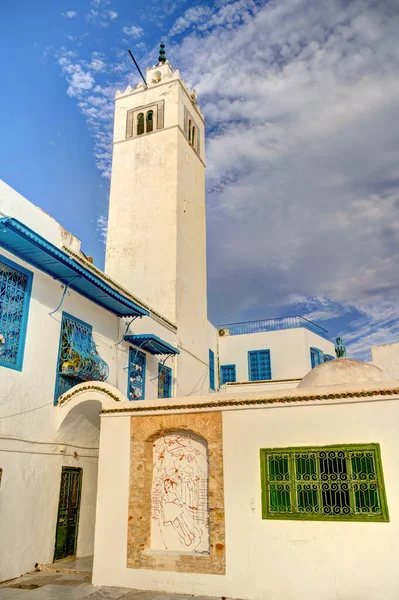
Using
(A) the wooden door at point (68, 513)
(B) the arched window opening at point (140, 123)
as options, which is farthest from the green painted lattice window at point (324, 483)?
(B) the arched window opening at point (140, 123)

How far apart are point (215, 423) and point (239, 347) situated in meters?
14.8

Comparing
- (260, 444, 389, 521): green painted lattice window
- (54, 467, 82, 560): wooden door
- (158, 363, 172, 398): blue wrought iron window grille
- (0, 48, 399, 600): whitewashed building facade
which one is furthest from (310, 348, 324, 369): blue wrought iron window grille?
(260, 444, 389, 521): green painted lattice window

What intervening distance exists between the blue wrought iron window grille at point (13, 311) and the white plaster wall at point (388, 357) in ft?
41.6

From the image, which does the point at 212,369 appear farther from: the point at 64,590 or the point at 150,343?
the point at 64,590

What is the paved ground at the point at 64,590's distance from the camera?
24.5ft

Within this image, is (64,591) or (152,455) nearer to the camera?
(64,591)

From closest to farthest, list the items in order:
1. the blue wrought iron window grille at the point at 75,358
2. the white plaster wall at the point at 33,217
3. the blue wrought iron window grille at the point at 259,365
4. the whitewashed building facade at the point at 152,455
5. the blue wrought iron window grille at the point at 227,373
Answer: the whitewashed building facade at the point at 152,455 < the white plaster wall at the point at 33,217 < the blue wrought iron window grille at the point at 75,358 < the blue wrought iron window grille at the point at 259,365 < the blue wrought iron window grille at the point at 227,373

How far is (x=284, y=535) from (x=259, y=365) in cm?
1529

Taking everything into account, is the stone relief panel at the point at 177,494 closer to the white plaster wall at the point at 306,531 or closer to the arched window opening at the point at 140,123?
the white plaster wall at the point at 306,531

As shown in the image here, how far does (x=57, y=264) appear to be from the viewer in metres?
9.96

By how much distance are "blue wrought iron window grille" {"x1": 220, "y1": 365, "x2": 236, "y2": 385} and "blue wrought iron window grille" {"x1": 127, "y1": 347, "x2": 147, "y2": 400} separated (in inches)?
344

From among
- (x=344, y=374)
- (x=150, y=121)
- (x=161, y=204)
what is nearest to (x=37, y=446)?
(x=344, y=374)

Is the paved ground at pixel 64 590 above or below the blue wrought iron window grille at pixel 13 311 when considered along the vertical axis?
below

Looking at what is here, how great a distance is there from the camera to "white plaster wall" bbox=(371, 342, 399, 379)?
1705 centimetres
